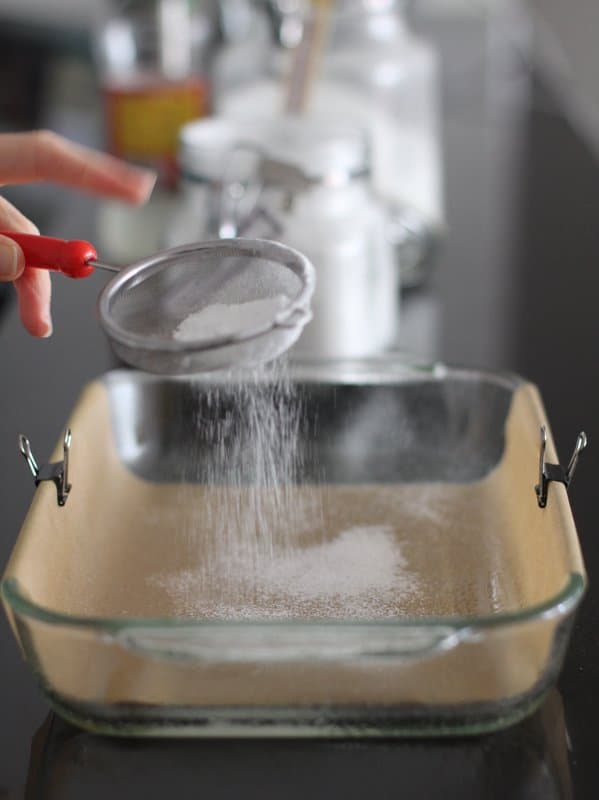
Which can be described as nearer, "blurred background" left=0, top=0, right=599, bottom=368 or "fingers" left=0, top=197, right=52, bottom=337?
"fingers" left=0, top=197, right=52, bottom=337

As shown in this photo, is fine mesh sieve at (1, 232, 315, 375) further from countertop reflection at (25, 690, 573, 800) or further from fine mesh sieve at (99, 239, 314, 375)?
countertop reflection at (25, 690, 573, 800)

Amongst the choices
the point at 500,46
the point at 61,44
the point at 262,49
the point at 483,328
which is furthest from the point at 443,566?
the point at 61,44

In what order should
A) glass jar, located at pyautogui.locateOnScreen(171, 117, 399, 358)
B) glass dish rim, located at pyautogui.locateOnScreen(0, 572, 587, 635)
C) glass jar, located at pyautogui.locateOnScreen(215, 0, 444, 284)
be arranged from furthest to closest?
1. glass jar, located at pyautogui.locateOnScreen(215, 0, 444, 284)
2. glass jar, located at pyautogui.locateOnScreen(171, 117, 399, 358)
3. glass dish rim, located at pyautogui.locateOnScreen(0, 572, 587, 635)

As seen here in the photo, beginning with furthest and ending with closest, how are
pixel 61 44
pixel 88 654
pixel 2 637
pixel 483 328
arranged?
pixel 61 44 → pixel 483 328 → pixel 2 637 → pixel 88 654

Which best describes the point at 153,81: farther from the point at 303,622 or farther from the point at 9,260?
the point at 303,622

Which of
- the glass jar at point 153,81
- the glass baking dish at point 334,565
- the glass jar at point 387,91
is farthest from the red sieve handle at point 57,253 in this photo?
the glass jar at point 153,81

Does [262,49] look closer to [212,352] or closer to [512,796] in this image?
[212,352]

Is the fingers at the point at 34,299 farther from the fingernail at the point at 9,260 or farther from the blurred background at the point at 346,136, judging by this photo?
the blurred background at the point at 346,136

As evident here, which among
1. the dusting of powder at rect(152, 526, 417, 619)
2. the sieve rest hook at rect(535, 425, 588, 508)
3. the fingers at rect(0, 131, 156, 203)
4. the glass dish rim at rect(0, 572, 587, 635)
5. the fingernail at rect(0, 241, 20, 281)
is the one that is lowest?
the dusting of powder at rect(152, 526, 417, 619)

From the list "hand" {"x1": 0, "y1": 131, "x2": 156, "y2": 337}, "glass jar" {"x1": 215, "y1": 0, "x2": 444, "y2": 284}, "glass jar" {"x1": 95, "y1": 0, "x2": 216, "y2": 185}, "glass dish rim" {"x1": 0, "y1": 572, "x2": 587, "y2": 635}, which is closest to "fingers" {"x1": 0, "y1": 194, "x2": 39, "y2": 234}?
"hand" {"x1": 0, "y1": 131, "x2": 156, "y2": 337}

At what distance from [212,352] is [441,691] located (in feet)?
0.60

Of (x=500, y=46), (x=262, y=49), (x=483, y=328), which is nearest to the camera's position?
(x=483, y=328)

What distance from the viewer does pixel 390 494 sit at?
0.65 meters

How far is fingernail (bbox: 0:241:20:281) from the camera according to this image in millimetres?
515
